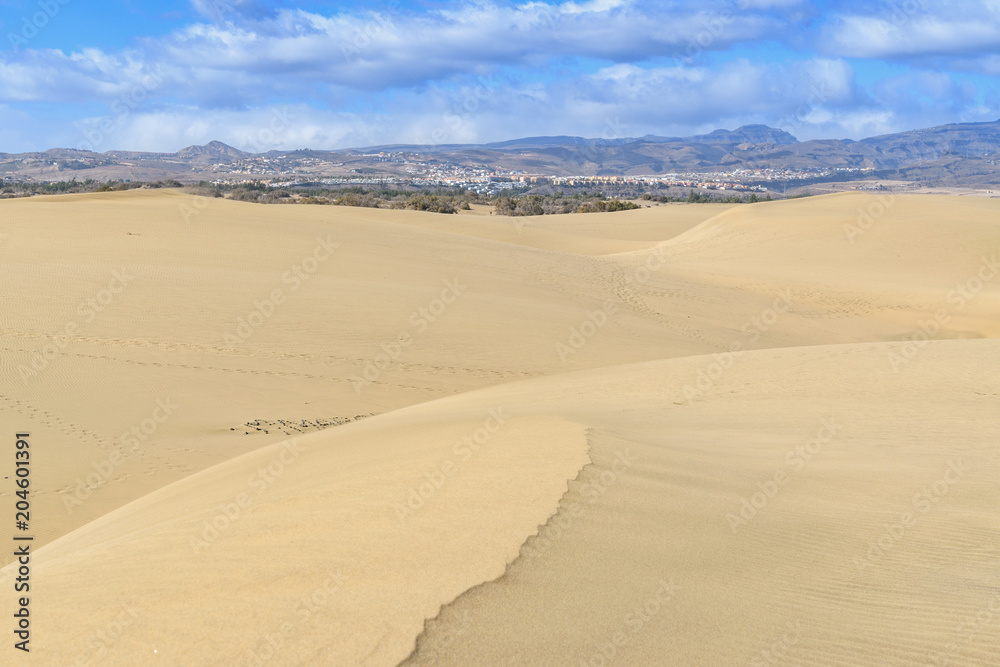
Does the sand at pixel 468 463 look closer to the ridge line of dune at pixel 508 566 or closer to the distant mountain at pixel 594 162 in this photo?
the ridge line of dune at pixel 508 566

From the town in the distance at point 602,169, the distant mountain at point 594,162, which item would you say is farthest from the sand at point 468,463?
the distant mountain at point 594,162

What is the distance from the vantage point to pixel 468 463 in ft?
20.1

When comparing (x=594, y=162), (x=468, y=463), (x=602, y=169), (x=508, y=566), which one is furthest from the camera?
(x=594, y=162)

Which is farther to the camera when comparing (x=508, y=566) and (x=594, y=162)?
(x=594, y=162)

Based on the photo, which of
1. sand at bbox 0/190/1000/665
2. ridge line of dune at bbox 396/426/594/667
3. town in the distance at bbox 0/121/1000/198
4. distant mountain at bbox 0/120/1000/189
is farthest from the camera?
distant mountain at bbox 0/120/1000/189

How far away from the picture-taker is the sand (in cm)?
379

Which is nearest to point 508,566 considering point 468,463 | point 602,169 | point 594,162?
point 468,463

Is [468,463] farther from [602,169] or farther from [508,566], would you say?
[602,169]

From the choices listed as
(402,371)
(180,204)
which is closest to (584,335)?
(402,371)

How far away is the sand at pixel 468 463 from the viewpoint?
379cm

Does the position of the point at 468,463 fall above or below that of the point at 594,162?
below

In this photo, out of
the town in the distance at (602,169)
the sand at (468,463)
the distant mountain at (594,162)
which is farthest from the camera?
the distant mountain at (594,162)

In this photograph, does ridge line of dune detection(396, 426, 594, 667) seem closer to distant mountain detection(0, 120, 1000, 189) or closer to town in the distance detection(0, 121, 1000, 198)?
town in the distance detection(0, 121, 1000, 198)

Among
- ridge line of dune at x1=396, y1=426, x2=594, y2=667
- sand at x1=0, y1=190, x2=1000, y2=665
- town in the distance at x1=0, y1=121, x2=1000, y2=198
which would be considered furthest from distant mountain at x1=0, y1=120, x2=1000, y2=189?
ridge line of dune at x1=396, y1=426, x2=594, y2=667
